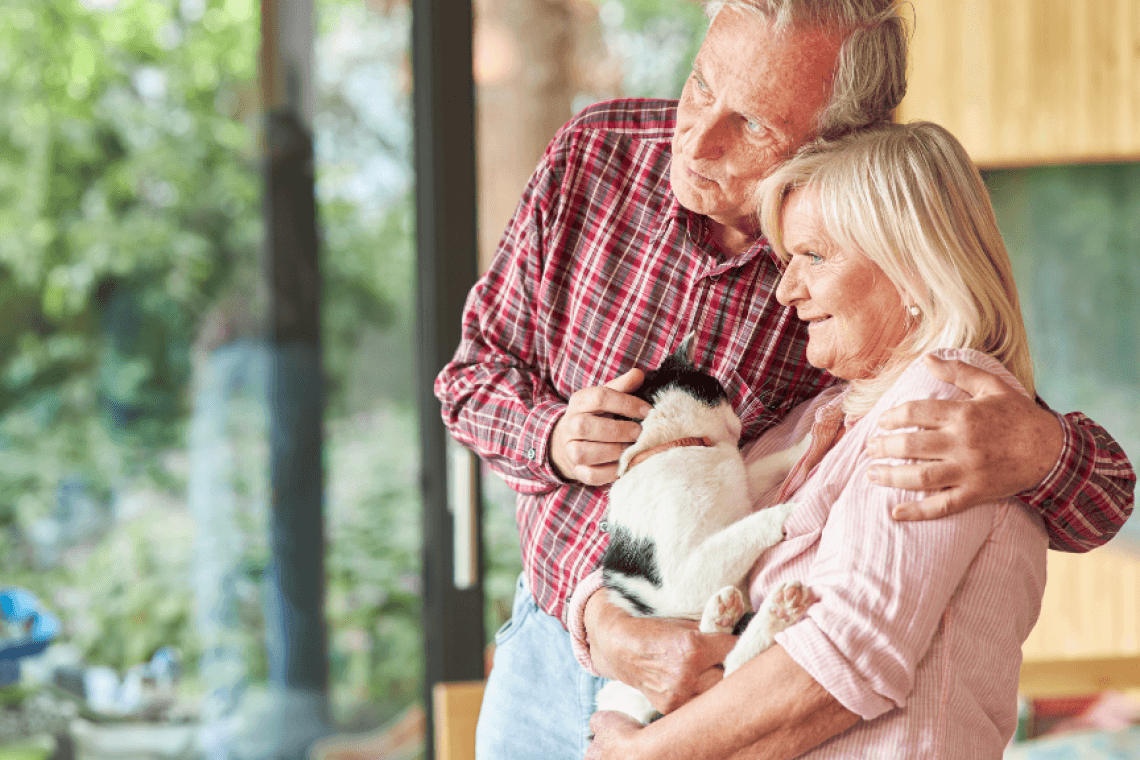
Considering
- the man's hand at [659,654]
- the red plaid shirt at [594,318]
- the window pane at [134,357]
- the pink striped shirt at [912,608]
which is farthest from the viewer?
the window pane at [134,357]

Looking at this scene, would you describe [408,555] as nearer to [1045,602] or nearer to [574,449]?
[574,449]

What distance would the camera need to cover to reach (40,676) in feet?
8.09

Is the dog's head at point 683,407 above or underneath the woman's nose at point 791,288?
underneath

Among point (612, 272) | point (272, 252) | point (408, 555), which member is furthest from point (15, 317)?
point (612, 272)

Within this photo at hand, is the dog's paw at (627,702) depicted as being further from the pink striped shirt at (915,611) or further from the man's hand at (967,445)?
the man's hand at (967,445)

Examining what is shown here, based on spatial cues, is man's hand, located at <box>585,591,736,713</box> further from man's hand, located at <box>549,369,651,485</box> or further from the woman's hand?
man's hand, located at <box>549,369,651,485</box>

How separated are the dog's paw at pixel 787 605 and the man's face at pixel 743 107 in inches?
21.0

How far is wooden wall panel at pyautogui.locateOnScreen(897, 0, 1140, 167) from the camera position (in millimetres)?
2342

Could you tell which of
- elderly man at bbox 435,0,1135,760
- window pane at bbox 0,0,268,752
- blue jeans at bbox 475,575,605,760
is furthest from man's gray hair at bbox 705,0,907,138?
window pane at bbox 0,0,268,752

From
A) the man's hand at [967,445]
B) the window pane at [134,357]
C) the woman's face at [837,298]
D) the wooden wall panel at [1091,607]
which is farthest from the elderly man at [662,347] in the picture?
the wooden wall panel at [1091,607]

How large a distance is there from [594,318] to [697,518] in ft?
1.31

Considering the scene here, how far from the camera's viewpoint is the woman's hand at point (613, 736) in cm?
102

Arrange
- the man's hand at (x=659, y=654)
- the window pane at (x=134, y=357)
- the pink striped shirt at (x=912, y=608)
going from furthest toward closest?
the window pane at (x=134, y=357) → the man's hand at (x=659, y=654) → the pink striped shirt at (x=912, y=608)

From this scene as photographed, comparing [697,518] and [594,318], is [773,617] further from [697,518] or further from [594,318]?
[594,318]
